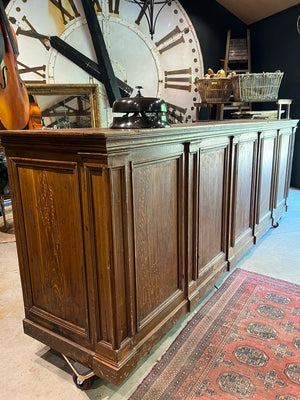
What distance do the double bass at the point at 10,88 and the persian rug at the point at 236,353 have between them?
1632 millimetres

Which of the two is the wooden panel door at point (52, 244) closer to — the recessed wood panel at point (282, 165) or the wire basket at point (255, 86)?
the wire basket at point (255, 86)

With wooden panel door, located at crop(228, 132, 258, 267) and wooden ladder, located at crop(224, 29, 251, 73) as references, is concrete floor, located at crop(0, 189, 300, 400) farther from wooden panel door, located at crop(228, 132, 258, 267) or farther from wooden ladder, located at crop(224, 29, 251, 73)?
wooden ladder, located at crop(224, 29, 251, 73)

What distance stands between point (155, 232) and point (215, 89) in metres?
1.64

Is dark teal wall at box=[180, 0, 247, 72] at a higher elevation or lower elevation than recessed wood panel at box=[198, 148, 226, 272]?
higher

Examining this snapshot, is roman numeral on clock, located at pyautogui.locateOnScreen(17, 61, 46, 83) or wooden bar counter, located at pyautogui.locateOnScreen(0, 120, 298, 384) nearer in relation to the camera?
wooden bar counter, located at pyautogui.locateOnScreen(0, 120, 298, 384)

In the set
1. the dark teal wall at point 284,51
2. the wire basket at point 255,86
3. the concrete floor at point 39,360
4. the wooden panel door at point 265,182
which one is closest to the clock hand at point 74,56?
the wire basket at point 255,86

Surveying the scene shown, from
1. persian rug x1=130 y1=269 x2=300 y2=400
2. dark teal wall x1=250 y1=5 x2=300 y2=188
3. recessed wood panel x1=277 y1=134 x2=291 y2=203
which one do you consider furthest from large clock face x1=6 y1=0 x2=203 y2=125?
persian rug x1=130 y1=269 x2=300 y2=400

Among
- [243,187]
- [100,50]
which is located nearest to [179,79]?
[100,50]

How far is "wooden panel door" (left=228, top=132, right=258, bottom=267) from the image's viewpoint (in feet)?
7.63

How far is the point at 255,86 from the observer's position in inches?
114

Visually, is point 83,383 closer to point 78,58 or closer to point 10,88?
point 10,88

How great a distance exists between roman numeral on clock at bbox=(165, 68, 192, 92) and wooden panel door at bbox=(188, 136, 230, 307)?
10.1 feet

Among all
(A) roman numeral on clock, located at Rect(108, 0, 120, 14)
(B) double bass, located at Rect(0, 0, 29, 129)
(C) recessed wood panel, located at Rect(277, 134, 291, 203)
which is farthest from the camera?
(A) roman numeral on clock, located at Rect(108, 0, 120, 14)

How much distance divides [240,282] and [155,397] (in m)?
1.17
